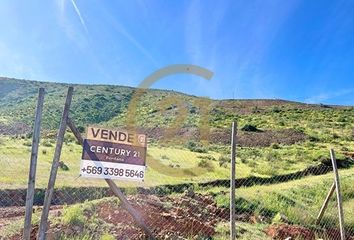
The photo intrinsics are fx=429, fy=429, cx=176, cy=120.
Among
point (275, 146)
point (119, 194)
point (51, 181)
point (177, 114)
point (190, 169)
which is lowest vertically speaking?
point (119, 194)

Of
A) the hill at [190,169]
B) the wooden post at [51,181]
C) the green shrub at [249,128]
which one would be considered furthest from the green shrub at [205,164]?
the green shrub at [249,128]

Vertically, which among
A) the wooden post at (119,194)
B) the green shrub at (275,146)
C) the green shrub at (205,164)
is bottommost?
the wooden post at (119,194)

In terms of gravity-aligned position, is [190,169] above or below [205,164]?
below

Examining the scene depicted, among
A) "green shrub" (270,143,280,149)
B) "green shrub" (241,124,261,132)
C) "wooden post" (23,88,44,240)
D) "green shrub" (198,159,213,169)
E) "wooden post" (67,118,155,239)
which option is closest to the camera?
"wooden post" (23,88,44,240)

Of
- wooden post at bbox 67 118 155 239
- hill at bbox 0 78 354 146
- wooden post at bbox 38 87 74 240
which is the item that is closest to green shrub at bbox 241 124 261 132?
hill at bbox 0 78 354 146

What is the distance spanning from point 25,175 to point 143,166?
33.5 ft

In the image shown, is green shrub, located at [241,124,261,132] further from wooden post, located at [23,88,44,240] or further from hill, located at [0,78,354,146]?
wooden post, located at [23,88,44,240]

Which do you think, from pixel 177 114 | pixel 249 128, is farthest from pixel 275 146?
pixel 177 114

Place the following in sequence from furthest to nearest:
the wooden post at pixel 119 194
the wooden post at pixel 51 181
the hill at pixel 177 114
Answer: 1. the hill at pixel 177 114
2. the wooden post at pixel 119 194
3. the wooden post at pixel 51 181

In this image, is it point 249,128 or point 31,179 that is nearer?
point 31,179

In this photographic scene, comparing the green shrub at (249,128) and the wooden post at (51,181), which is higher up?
the green shrub at (249,128)

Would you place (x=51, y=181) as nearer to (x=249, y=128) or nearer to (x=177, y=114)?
(x=177, y=114)

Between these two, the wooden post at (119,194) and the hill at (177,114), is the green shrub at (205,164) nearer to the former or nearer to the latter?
the hill at (177,114)

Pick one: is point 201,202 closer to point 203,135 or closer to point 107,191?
point 107,191
